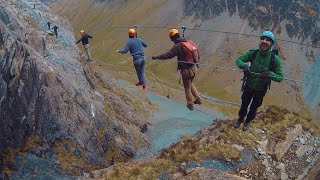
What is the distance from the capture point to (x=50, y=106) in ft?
134

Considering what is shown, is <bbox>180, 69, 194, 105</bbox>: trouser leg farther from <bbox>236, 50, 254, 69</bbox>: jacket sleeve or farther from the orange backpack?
<bbox>236, 50, 254, 69</bbox>: jacket sleeve

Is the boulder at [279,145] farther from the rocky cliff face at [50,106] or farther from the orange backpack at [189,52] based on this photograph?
the rocky cliff face at [50,106]

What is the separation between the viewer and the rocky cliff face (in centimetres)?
3488

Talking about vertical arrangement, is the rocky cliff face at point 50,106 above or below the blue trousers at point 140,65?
below

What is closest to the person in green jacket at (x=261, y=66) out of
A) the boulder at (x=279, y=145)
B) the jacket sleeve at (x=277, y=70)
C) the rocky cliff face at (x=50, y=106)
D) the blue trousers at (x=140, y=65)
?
the jacket sleeve at (x=277, y=70)

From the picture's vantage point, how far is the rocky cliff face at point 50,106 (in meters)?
34.9

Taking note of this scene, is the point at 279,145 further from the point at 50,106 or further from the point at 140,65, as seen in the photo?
the point at 50,106

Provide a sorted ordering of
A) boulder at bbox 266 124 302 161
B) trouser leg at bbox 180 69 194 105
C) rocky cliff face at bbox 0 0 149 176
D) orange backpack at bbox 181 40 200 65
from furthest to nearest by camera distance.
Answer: rocky cliff face at bbox 0 0 149 176
boulder at bbox 266 124 302 161
trouser leg at bbox 180 69 194 105
orange backpack at bbox 181 40 200 65

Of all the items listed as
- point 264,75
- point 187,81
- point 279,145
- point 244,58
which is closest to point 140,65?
point 187,81

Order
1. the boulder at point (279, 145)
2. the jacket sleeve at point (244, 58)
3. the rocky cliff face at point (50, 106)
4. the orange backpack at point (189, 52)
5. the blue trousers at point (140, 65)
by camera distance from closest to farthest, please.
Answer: the jacket sleeve at point (244, 58) < the orange backpack at point (189, 52) < the blue trousers at point (140, 65) < the boulder at point (279, 145) < the rocky cliff face at point (50, 106)

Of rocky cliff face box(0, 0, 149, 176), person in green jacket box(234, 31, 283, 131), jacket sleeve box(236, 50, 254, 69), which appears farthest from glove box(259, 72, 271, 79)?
rocky cliff face box(0, 0, 149, 176)

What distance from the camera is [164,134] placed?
225ft

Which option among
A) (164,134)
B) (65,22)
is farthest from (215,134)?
(65,22)

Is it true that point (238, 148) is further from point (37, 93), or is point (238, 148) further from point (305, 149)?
point (37, 93)
